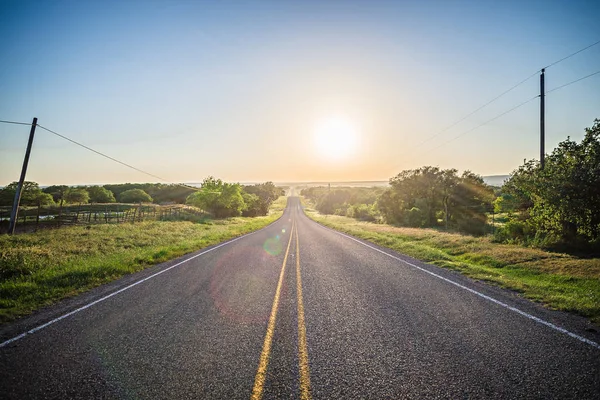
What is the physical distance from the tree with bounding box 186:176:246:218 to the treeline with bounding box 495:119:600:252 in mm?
49549

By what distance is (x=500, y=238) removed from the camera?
54.5 ft

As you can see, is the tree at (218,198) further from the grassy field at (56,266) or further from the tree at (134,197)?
the grassy field at (56,266)

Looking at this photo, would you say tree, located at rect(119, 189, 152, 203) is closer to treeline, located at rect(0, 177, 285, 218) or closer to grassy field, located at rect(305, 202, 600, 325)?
treeline, located at rect(0, 177, 285, 218)

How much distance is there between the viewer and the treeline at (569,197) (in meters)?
11.8

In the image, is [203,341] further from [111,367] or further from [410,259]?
[410,259]

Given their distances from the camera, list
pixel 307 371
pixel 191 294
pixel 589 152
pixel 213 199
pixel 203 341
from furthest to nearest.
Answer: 1. pixel 213 199
2. pixel 589 152
3. pixel 191 294
4. pixel 203 341
5. pixel 307 371

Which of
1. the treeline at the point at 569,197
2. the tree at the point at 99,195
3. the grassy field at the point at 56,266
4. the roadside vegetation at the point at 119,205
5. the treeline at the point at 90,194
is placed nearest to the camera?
the grassy field at the point at 56,266

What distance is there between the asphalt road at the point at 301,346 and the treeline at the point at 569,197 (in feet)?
28.8

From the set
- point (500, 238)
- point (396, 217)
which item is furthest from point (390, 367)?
point (396, 217)

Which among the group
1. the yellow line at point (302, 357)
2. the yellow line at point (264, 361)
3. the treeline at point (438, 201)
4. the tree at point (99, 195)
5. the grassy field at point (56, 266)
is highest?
the treeline at point (438, 201)

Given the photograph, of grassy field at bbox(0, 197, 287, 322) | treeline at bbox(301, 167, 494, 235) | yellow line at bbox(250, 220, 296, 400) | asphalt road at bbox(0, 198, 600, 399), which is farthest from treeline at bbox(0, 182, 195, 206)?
treeline at bbox(301, 167, 494, 235)

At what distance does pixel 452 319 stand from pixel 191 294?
6674 mm

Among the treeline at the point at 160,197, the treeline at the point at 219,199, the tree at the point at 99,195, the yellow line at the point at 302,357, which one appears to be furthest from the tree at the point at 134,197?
the yellow line at the point at 302,357

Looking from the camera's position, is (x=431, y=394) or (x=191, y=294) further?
(x=191, y=294)
